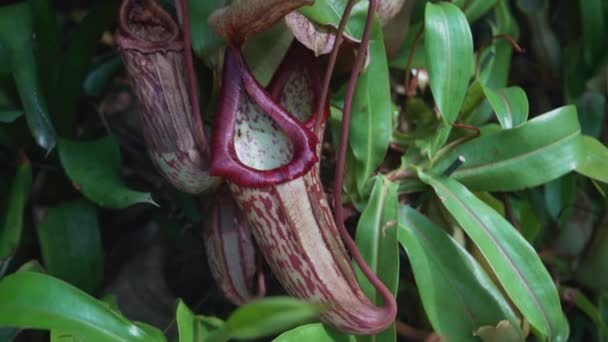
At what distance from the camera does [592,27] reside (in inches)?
42.3

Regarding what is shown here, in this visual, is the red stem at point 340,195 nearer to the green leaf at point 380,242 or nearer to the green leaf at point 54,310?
the green leaf at point 380,242

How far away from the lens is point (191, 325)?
31.4 inches

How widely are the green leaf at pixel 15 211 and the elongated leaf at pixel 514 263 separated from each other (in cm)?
62

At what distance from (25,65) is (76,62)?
0.08 meters

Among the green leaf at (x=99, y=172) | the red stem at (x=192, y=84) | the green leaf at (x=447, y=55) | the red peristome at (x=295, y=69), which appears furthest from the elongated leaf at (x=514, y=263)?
the green leaf at (x=99, y=172)

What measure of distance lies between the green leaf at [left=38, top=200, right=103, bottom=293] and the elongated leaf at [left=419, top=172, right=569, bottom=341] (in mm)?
542

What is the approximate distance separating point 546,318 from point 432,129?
13.0 inches

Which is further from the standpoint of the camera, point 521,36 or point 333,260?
point 521,36

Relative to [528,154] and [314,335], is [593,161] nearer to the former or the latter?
[528,154]

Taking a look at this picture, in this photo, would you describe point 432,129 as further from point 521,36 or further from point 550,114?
point 521,36

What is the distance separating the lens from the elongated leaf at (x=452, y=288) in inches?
31.4

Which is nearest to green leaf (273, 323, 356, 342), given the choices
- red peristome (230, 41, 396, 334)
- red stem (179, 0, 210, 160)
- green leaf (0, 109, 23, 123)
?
red peristome (230, 41, 396, 334)

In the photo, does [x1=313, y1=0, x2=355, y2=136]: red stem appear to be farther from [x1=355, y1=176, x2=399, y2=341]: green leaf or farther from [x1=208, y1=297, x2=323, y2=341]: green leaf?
[x1=208, y1=297, x2=323, y2=341]: green leaf

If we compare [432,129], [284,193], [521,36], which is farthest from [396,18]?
A: [521,36]
